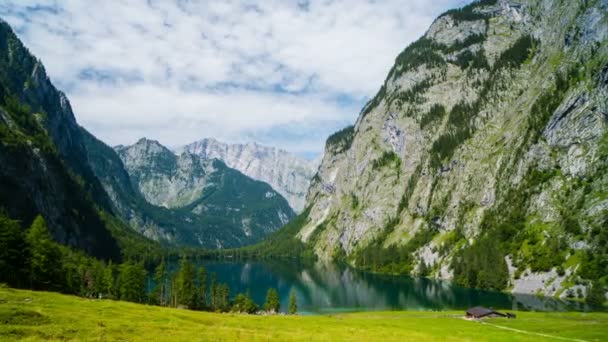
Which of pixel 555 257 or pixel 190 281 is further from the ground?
pixel 555 257

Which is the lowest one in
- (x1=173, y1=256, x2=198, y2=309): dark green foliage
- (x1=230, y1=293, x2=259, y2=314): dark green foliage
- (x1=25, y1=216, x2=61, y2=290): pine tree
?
(x1=230, y1=293, x2=259, y2=314): dark green foliage

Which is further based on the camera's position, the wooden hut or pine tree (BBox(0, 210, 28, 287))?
the wooden hut

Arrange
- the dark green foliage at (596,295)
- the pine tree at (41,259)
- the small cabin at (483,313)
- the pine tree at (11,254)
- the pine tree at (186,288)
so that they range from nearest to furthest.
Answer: the pine tree at (11,254), the pine tree at (41,259), the small cabin at (483,313), the pine tree at (186,288), the dark green foliage at (596,295)

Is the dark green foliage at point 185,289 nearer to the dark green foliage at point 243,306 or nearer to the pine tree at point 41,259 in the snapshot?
the dark green foliage at point 243,306

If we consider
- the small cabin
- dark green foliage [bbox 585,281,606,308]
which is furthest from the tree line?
dark green foliage [bbox 585,281,606,308]

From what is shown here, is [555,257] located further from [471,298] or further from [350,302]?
[350,302]

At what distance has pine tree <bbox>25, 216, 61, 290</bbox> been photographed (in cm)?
8531

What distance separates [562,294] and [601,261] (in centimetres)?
1774

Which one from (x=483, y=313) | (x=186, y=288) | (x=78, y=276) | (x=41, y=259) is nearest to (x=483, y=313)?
(x=483, y=313)

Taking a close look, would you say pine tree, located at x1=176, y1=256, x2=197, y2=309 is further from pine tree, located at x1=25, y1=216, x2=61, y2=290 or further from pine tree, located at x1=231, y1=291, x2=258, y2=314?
pine tree, located at x1=25, y1=216, x2=61, y2=290

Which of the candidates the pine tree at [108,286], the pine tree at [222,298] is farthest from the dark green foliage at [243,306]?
the pine tree at [108,286]

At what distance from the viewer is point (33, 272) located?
86.3 m

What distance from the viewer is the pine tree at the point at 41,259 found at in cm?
8531

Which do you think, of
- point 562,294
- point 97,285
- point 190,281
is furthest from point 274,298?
point 562,294
